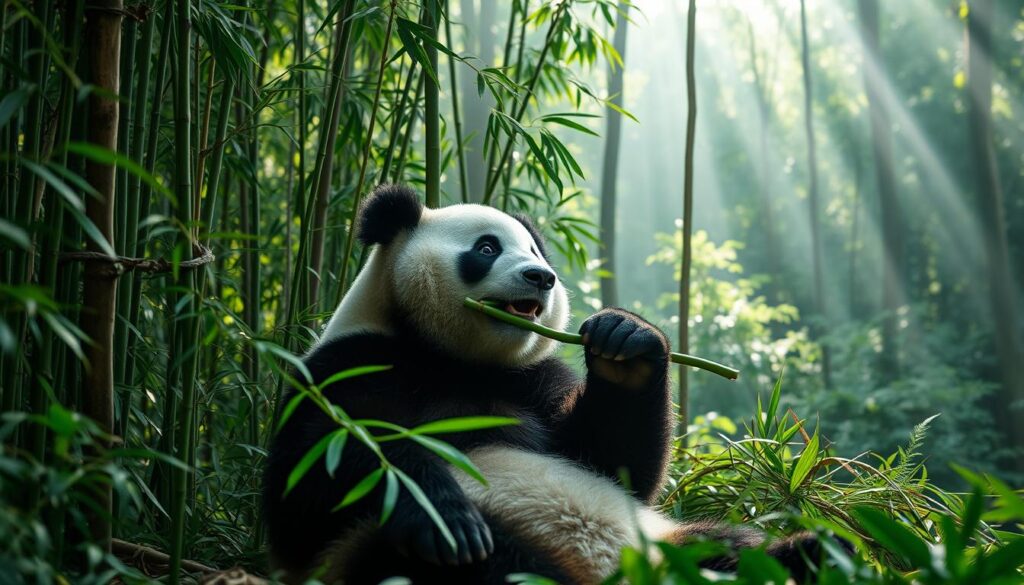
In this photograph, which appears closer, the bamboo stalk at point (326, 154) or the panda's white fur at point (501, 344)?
the panda's white fur at point (501, 344)

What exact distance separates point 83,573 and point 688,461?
6.28ft

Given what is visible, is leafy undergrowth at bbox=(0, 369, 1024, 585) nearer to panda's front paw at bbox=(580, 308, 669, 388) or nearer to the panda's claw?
the panda's claw

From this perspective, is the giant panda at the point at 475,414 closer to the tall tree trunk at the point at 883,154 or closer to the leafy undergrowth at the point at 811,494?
the leafy undergrowth at the point at 811,494

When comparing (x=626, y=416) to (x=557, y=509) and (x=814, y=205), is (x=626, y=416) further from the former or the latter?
(x=814, y=205)

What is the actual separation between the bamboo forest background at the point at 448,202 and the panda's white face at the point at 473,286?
27 centimetres

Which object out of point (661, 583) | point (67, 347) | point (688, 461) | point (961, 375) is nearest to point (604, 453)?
point (688, 461)

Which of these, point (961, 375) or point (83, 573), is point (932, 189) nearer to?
point (961, 375)

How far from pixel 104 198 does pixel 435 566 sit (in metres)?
0.95

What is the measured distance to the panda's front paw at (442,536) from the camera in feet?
5.61

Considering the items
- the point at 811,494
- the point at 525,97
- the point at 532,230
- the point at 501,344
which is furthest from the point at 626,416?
the point at 525,97

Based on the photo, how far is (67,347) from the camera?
1.89 metres

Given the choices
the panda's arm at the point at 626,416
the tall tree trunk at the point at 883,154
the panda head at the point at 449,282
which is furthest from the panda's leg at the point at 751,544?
the tall tree trunk at the point at 883,154

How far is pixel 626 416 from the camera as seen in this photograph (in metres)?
2.32

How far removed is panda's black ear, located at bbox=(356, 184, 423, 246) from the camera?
2.46 m
